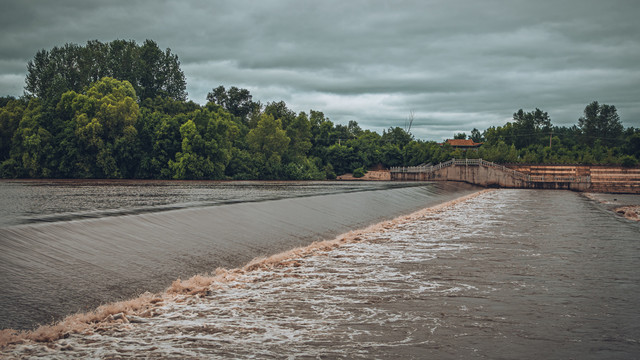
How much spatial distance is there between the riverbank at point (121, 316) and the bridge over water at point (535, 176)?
86481mm

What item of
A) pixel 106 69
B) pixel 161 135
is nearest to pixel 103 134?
pixel 161 135

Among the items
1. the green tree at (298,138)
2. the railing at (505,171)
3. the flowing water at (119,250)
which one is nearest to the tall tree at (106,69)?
the green tree at (298,138)

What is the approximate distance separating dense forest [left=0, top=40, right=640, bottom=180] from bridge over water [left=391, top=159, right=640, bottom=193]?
3825 millimetres

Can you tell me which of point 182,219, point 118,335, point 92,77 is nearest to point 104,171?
point 92,77

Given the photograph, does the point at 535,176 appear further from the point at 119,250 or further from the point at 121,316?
the point at 121,316

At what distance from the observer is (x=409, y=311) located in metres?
10.8

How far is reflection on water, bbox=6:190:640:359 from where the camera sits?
340 inches

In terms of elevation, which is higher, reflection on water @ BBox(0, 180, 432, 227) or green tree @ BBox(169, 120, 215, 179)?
green tree @ BBox(169, 120, 215, 179)

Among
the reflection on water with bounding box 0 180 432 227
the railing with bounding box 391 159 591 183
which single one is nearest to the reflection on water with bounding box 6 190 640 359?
the reflection on water with bounding box 0 180 432 227

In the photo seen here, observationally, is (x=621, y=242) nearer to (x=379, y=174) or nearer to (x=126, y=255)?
(x=126, y=255)

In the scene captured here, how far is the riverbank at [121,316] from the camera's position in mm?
8516

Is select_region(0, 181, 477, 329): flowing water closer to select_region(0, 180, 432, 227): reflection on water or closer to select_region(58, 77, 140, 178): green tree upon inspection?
select_region(0, 180, 432, 227): reflection on water

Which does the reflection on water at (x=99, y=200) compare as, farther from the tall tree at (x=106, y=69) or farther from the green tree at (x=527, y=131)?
the green tree at (x=527, y=131)

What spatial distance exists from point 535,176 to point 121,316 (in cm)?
9999
